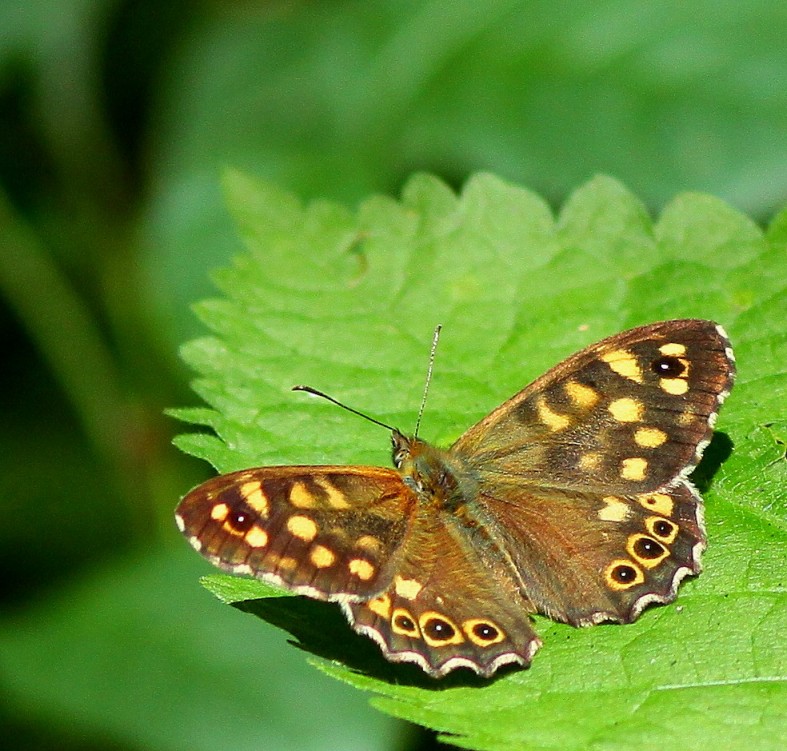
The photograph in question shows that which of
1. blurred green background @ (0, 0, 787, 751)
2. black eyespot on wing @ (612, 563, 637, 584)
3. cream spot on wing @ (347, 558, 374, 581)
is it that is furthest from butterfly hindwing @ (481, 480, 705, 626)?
blurred green background @ (0, 0, 787, 751)

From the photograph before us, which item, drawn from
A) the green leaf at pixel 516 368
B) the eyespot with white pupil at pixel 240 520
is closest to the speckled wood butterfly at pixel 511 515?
the eyespot with white pupil at pixel 240 520

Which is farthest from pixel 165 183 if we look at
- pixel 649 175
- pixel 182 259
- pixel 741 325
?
pixel 741 325

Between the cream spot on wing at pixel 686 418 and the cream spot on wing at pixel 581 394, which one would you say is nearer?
the cream spot on wing at pixel 686 418

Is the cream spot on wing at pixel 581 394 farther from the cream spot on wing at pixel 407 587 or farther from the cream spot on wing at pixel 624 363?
the cream spot on wing at pixel 407 587

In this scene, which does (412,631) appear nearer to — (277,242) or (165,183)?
(277,242)

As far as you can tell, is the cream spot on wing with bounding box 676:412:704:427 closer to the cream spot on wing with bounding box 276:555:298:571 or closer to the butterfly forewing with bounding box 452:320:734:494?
the butterfly forewing with bounding box 452:320:734:494
